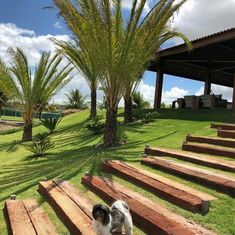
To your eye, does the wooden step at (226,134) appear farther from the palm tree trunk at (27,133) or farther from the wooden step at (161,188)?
the palm tree trunk at (27,133)

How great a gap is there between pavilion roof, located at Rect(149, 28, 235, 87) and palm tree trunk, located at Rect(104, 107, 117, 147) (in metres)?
5.59

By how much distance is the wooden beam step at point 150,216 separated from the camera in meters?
4.54

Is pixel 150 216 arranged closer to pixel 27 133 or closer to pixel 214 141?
pixel 214 141

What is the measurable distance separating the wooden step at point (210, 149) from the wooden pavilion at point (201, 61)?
7.08 m

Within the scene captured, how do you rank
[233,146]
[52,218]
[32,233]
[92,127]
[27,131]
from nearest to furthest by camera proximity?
1. [32,233]
2. [52,218]
3. [233,146]
4. [92,127]
5. [27,131]

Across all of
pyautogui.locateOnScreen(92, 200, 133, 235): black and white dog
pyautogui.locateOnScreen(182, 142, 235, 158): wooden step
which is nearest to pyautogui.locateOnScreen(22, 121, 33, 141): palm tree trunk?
pyautogui.locateOnScreen(182, 142, 235, 158): wooden step

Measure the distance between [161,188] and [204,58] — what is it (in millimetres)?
15948

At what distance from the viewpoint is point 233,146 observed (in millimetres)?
8625

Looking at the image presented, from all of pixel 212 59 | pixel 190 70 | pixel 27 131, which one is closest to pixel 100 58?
pixel 27 131

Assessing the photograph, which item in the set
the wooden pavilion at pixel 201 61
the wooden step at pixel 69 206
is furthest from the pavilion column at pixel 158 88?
the wooden step at pixel 69 206

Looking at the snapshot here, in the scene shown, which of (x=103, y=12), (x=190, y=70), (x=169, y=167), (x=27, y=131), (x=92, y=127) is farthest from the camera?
(x=190, y=70)

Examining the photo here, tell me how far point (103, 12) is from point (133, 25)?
997 mm

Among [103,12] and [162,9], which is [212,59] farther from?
[103,12]

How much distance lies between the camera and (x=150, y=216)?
4996mm
